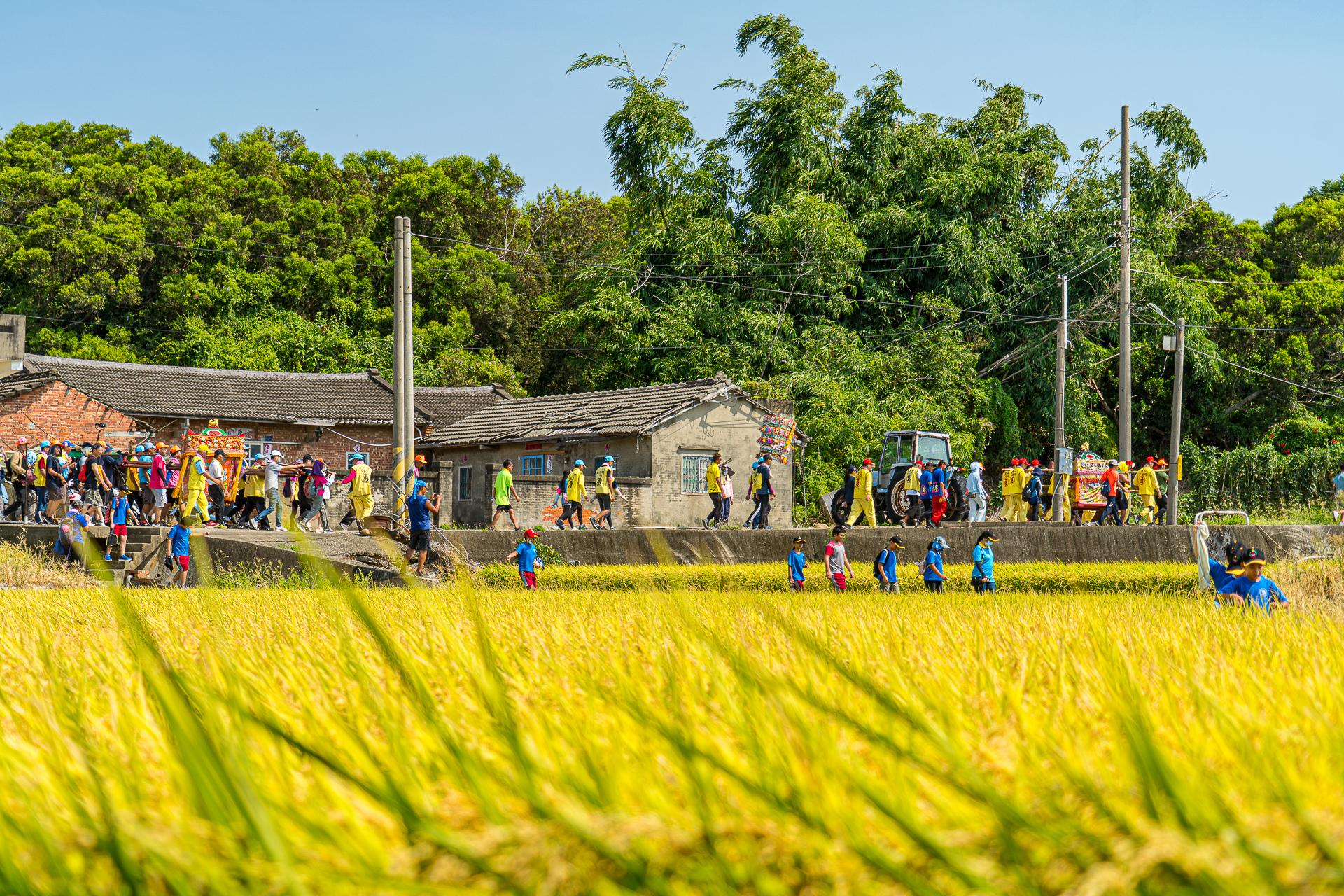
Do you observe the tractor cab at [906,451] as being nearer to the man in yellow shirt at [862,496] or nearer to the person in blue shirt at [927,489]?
the person in blue shirt at [927,489]

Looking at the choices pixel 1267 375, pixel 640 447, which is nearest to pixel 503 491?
pixel 640 447

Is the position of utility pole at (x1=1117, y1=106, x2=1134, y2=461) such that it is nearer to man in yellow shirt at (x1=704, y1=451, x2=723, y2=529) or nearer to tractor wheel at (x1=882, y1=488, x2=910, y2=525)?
tractor wheel at (x1=882, y1=488, x2=910, y2=525)

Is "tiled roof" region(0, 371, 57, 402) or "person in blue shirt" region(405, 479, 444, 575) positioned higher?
"tiled roof" region(0, 371, 57, 402)

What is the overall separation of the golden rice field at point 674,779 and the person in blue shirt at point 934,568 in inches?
433

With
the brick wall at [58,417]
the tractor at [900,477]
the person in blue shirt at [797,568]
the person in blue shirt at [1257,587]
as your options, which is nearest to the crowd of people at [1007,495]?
the tractor at [900,477]

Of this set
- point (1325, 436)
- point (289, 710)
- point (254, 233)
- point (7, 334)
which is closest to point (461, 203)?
point (254, 233)

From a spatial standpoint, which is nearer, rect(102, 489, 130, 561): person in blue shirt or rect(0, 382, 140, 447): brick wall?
rect(102, 489, 130, 561): person in blue shirt

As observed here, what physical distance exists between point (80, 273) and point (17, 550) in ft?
90.7

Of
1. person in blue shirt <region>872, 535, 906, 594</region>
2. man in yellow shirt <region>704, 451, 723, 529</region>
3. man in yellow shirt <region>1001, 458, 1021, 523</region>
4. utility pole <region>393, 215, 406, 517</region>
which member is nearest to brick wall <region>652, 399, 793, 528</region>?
man in yellow shirt <region>704, 451, 723, 529</region>

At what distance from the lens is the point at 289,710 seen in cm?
268

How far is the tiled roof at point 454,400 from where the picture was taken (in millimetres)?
40531

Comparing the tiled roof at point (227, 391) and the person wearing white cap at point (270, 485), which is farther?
the tiled roof at point (227, 391)

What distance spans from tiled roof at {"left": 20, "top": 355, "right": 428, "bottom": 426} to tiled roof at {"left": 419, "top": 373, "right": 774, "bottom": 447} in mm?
5380

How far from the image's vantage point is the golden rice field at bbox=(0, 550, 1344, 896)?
1522 mm
